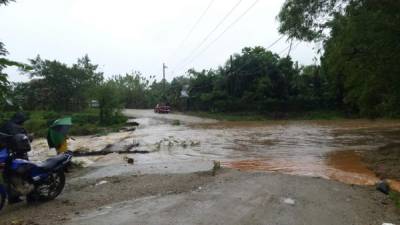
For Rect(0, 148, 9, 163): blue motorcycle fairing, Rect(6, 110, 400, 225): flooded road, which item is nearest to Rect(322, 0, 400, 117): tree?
Rect(6, 110, 400, 225): flooded road

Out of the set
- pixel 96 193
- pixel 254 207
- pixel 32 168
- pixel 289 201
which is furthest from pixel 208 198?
pixel 32 168

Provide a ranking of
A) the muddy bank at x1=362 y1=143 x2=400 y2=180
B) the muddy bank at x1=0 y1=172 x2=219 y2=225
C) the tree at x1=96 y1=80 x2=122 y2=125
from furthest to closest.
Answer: the tree at x1=96 y1=80 x2=122 y2=125
the muddy bank at x1=362 y1=143 x2=400 y2=180
the muddy bank at x1=0 y1=172 x2=219 y2=225

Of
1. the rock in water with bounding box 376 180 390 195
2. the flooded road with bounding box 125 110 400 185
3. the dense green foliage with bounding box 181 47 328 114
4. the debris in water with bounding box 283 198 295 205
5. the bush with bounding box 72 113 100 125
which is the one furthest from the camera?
the dense green foliage with bounding box 181 47 328 114

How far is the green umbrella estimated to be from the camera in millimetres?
9383

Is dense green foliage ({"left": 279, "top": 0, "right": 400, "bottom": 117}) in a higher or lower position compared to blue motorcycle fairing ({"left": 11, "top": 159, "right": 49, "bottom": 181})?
higher

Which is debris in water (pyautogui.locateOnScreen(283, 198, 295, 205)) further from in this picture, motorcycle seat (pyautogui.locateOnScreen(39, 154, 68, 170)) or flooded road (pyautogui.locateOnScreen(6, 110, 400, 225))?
motorcycle seat (pyautogui.locateOnScreen(39, 154, 68, 170))

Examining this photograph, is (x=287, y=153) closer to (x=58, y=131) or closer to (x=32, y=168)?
(x=58, y=131)

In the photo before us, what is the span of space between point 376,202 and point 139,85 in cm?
7923

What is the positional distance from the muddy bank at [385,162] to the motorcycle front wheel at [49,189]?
8168 millimetres

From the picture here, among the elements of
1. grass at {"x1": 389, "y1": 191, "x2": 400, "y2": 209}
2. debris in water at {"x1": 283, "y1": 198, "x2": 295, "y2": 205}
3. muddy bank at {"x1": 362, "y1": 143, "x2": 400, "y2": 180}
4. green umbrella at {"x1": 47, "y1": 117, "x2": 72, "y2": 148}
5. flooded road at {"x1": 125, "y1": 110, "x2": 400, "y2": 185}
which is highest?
green umbrella at {"x1": 47, "y1": 117, "x2": 72, "y2": 148}

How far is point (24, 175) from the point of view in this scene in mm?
7629

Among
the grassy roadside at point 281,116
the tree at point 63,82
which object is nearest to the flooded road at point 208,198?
the grassy roadside at point 281,116

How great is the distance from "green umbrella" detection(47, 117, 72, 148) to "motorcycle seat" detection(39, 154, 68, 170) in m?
1.26

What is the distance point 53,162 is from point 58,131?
162cm
